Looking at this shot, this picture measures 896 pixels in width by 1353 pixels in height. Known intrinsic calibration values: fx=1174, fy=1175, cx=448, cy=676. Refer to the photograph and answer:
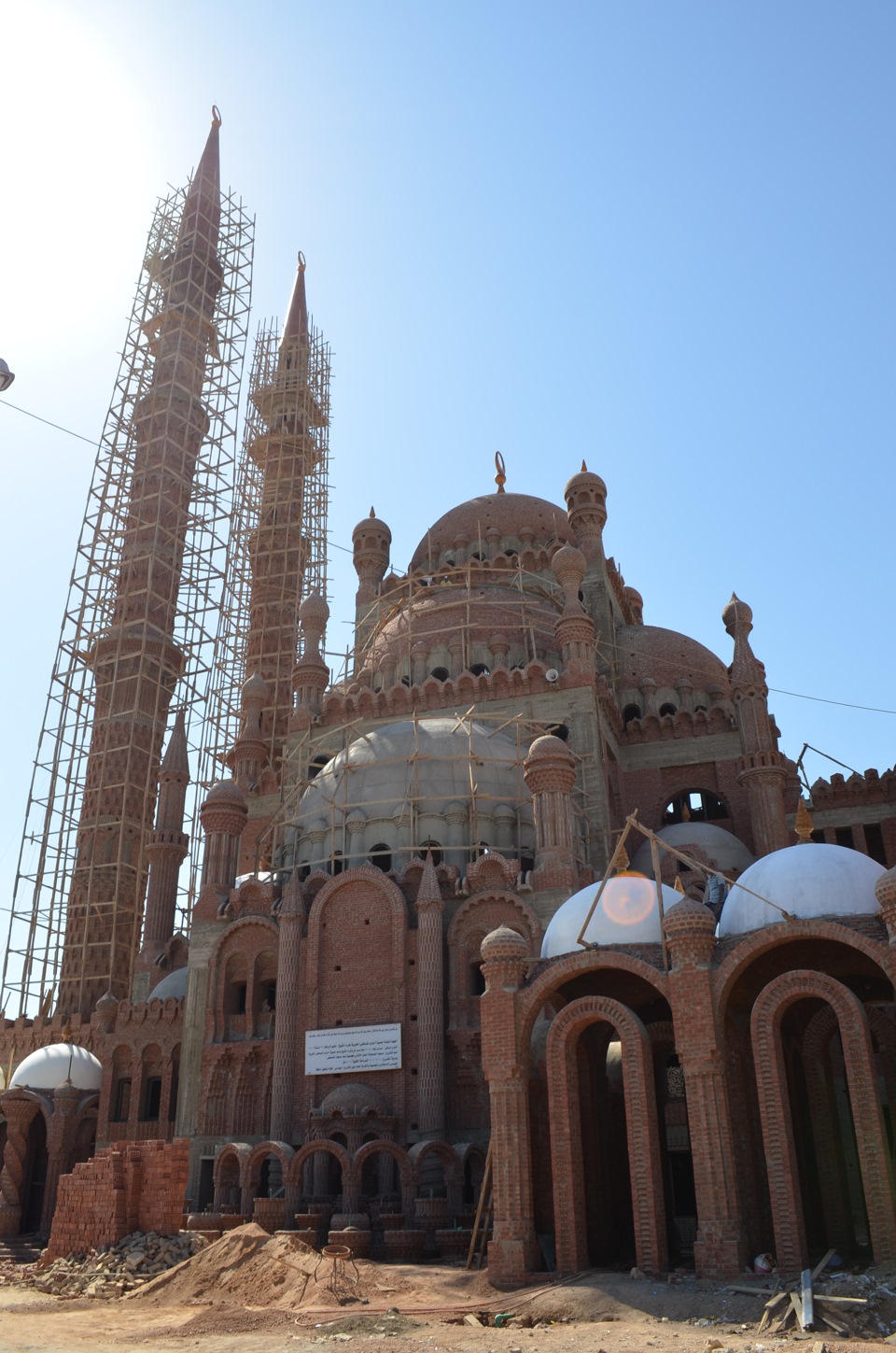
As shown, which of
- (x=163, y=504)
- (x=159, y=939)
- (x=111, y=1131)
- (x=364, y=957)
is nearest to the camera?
(x=364, y=957)

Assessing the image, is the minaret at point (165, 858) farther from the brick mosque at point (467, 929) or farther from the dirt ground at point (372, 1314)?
the dirt ground at point (372, 1314)

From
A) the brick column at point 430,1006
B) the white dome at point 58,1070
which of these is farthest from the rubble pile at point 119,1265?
the white dome at point 58,1070

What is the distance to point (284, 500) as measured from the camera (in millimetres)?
57688

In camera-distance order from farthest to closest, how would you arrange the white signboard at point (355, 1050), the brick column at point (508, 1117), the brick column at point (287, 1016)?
the brick column at point (287, 1016)
the white signboard at point (355, 1050)
the brick column at point (508, 1117)

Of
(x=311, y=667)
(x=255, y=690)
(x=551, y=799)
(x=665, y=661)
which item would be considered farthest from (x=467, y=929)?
(x=665, y=661)

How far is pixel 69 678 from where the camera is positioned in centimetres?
4719

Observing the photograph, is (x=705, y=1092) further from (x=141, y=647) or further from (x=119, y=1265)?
(x=141, y=647)

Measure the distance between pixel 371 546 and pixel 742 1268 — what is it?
35.1 m

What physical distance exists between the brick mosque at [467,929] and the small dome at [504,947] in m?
0.05

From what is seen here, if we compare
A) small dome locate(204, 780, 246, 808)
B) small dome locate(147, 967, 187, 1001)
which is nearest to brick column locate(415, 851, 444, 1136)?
small dome locate(204, 780, 246, 808)

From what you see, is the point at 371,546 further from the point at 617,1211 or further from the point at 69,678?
the point at 617,1211

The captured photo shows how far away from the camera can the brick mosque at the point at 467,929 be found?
60.8 feet

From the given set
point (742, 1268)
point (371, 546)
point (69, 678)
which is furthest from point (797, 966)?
point (69, 678)

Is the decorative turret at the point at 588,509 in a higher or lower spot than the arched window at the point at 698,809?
higher
